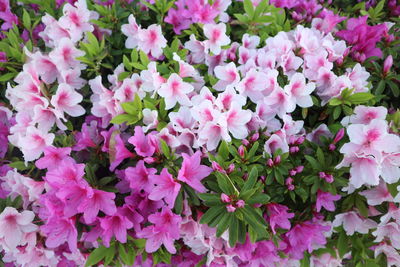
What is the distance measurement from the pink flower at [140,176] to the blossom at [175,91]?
294mm

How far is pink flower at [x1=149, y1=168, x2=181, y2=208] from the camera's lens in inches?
54.1

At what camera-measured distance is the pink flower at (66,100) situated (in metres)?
1.64

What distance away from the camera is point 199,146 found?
5.04 feet

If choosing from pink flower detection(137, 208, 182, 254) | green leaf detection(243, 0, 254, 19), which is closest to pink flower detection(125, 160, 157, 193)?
pink flower detection(137, 208, 182, 254)

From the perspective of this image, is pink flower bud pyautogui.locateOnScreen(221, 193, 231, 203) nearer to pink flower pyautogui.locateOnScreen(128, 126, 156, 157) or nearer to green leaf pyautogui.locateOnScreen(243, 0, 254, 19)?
pink flower pyautogui.locateOnScreen(128, 126, 156, 157)

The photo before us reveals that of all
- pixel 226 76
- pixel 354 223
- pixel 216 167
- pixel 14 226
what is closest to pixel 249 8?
pixel 226 76

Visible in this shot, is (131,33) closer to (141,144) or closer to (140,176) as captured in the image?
(141,144)

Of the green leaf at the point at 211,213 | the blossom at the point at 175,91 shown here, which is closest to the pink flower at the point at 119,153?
the blossom at the point at 175,91

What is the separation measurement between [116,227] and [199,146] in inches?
17.7

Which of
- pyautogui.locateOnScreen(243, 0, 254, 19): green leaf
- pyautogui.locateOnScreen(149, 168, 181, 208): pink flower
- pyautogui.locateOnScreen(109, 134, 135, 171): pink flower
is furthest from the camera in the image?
pyautogui.locateOnScreen(243, 0, 254, 19): green leaf

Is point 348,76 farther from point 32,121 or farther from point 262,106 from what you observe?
point 32,121

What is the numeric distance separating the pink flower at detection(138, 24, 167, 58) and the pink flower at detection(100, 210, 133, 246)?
791mm

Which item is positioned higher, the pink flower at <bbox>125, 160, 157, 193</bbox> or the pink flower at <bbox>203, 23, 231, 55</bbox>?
the pink flower at <bbox>203, 23, 231, 55</bbox>

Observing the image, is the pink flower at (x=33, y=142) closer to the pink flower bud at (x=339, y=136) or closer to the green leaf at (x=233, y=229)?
the green leaf at (x=233, y=229)
